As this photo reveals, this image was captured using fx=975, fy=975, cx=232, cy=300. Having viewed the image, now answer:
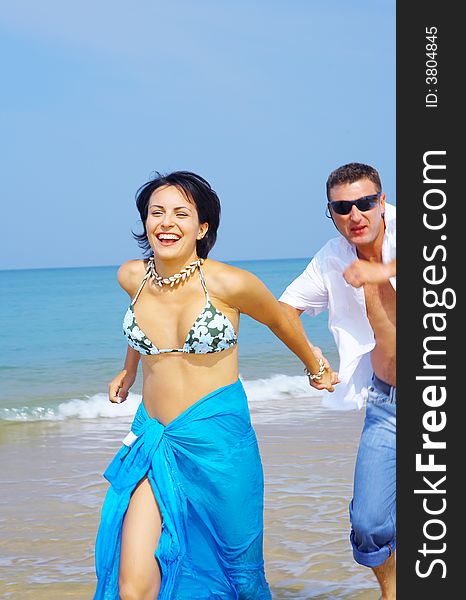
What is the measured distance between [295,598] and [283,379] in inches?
389

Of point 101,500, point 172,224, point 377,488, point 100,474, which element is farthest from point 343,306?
point 100,474

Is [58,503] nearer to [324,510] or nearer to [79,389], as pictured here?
[324,510]

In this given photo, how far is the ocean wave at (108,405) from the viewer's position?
12.5 metres

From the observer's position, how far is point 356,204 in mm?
4551

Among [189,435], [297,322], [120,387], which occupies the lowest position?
[189,435]

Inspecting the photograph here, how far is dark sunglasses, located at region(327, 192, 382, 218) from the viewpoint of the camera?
4.55 m

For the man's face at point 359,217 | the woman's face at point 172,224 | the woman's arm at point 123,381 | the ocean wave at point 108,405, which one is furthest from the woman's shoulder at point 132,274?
the ocean wave at point 108,405

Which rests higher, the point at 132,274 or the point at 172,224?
the point at 172,224

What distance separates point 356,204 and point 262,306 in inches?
26.2

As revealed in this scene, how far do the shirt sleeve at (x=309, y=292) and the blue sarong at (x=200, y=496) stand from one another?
76 cm

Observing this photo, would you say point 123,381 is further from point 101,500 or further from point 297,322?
point 101,500

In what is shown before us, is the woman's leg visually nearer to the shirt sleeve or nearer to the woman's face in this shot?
the woman's face

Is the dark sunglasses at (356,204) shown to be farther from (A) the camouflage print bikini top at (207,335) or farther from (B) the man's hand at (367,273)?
(A) the camouflage print bikini top at (207,335)

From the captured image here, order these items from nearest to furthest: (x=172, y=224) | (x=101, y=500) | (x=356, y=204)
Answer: (x=172, y=224) < (x=356, y=204) < (x=101, y=500)
